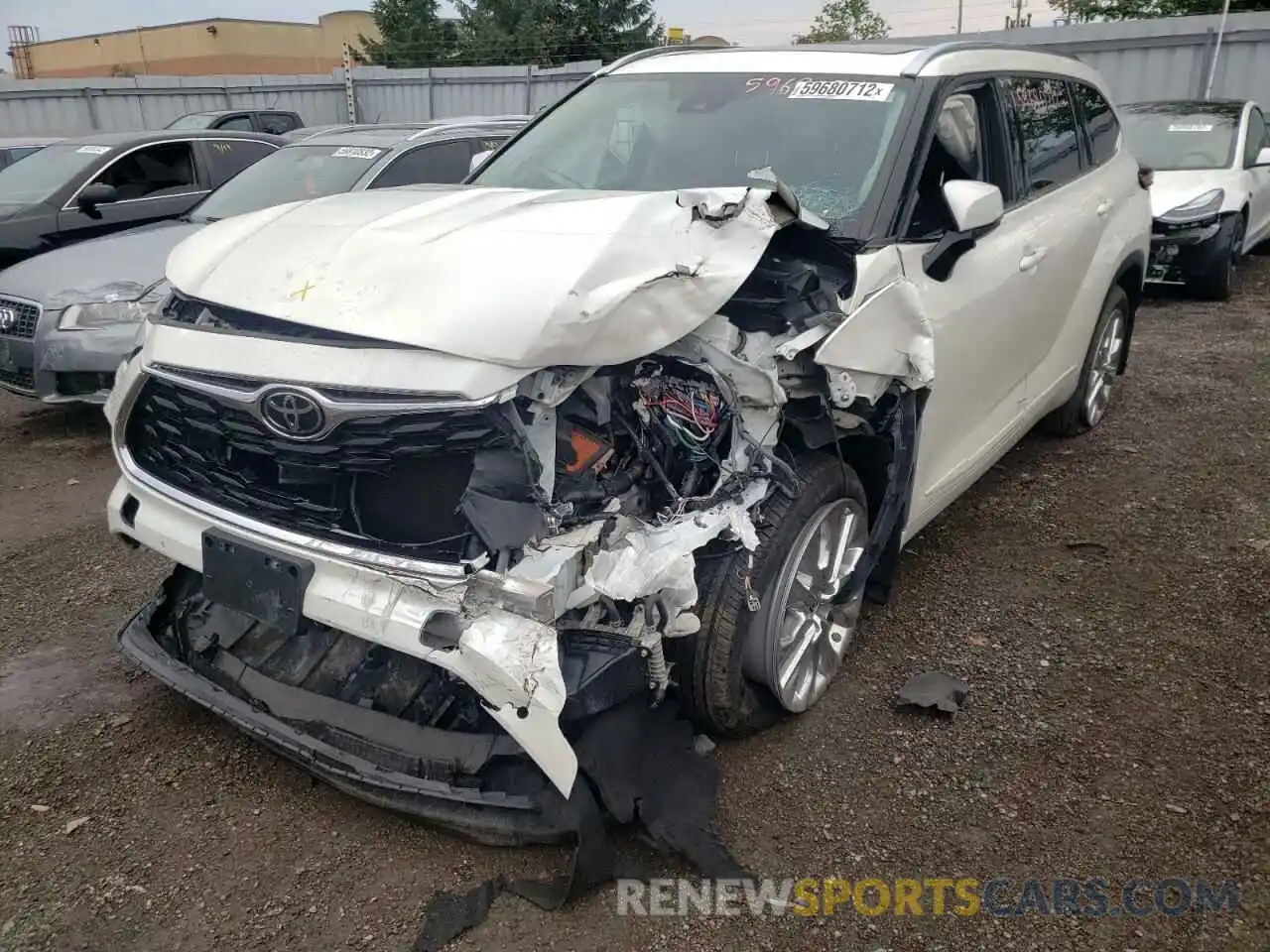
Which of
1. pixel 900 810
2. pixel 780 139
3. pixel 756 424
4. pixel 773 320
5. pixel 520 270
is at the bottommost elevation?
pixel 900 810

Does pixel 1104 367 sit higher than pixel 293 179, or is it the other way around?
pixel 293 179

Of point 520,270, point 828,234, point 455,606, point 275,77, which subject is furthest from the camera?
point 275,77

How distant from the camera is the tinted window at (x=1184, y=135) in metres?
8.91

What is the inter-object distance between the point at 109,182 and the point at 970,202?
6.81 m

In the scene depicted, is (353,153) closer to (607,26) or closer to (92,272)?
(92,272)

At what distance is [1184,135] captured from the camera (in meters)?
9.15

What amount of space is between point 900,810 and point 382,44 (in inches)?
1555

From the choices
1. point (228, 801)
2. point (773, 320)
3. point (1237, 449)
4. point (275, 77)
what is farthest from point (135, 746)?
point (275, 77)

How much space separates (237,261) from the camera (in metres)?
2.71

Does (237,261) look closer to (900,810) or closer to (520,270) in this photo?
(520,270)

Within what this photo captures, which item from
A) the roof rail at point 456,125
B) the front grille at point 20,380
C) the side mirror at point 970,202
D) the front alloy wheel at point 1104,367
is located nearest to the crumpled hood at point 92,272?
the front grille at point 20,380

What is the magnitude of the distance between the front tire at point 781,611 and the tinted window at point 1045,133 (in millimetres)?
1793

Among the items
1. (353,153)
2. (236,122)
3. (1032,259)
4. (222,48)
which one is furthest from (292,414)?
(222,48)

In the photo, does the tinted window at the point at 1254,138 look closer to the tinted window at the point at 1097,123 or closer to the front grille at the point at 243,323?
the tinted window at the point at 1097,123
